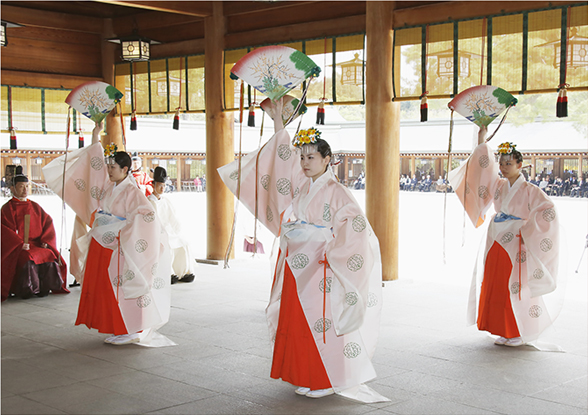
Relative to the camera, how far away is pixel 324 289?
3.54 metres

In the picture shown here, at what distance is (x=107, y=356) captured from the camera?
448cm

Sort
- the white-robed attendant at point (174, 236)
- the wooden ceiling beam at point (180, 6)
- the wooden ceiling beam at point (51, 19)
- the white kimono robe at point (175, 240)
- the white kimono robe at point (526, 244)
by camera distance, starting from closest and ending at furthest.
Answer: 1. the white kimono robe at point (526, 244)
2. the white-robed attendant at point (174, 236)
3. the white kimono robe at point (175, 240)
4. the wooden ceiling beam at point (180, 6)
5. the wooden ceiling beam at point (51, 19)

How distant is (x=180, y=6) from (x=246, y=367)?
558 centimetres

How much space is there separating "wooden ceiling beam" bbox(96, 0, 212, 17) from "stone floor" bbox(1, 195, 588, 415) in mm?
3746

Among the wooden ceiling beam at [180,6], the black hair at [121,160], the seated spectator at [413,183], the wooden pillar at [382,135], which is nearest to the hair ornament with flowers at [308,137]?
the black hair at [121,160]

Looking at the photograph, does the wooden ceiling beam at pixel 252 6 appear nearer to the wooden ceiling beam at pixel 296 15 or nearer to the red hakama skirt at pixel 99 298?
the wooden ceiling beam at pixel 296 15

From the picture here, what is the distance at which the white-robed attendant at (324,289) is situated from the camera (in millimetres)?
3467

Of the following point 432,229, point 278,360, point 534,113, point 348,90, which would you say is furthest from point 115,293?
point 534,113

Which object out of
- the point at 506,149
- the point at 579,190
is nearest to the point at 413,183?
the point at 579,190

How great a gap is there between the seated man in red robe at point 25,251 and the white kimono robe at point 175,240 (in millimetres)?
1250

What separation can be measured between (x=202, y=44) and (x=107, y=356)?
5.59m

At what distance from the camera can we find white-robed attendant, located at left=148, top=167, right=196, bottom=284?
23.5 ft

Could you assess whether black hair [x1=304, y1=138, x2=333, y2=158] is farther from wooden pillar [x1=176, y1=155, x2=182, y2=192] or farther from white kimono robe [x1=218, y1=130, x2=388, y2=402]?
wooden pillar [x1=176, y1=155, x2=182, y2=192]

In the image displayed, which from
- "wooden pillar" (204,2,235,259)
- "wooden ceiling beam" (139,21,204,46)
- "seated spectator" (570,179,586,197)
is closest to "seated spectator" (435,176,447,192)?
"wooden pillar" (204,2,235,259)
